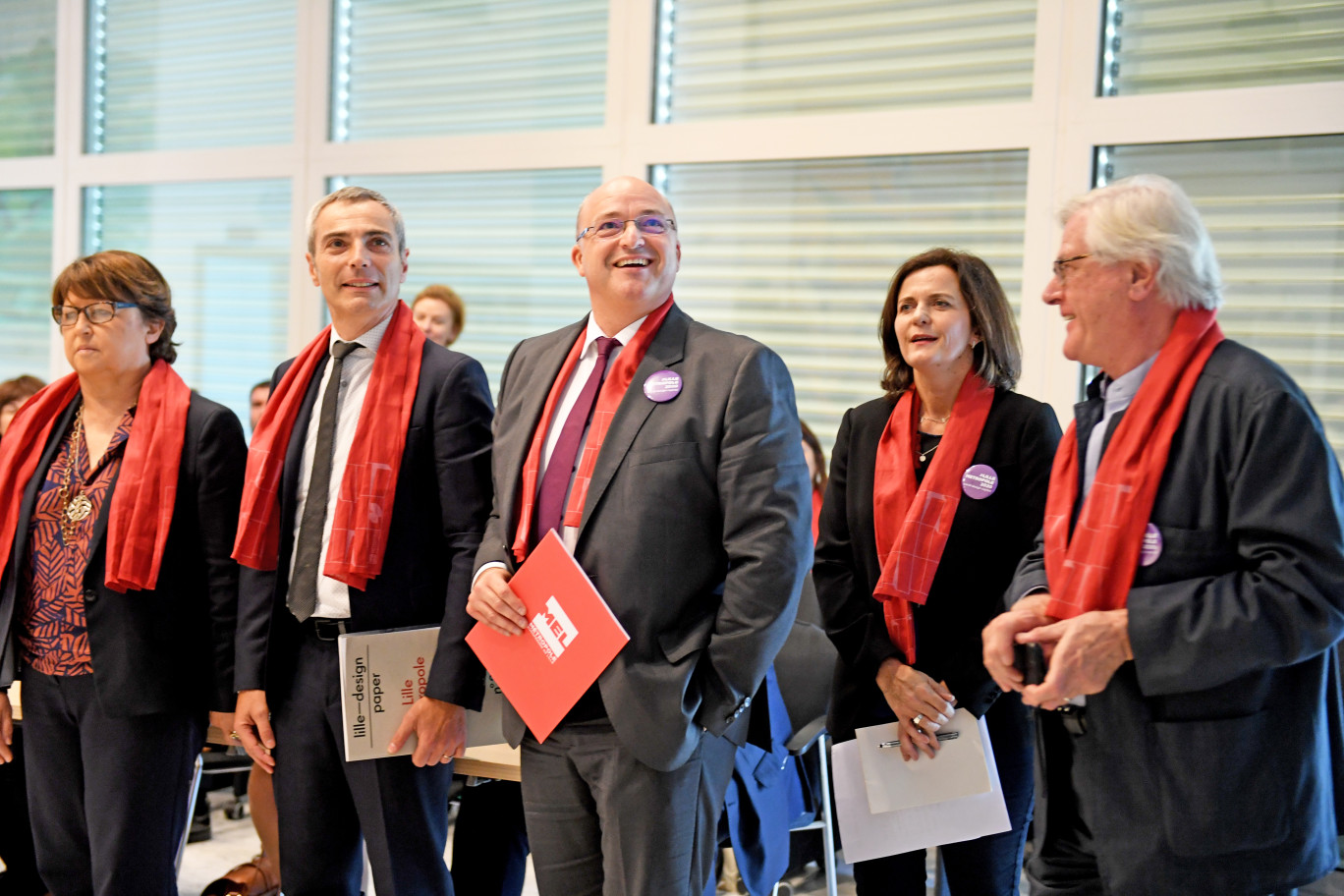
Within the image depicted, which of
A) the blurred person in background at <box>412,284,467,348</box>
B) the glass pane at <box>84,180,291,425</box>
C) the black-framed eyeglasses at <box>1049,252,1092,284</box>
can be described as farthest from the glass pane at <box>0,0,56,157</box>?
the black-framed eyeglasses at <box>1049,252,1092,284</box>

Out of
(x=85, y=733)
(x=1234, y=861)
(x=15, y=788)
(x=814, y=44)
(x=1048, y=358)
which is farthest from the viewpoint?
(x=814, y=44)

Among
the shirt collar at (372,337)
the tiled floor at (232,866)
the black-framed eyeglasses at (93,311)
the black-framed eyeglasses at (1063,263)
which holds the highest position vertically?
the black-framed eyeglasses at (1063,263)

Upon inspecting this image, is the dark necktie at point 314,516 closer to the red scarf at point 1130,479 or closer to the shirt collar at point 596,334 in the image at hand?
the shirt collar at point 596,334

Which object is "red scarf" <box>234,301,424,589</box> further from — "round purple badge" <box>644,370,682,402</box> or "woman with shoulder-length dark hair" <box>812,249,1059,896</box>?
"woman with shoulder-length dark hair" <box>812,249,1059,896</box>

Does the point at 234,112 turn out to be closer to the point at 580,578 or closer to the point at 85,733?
the point at 85,733

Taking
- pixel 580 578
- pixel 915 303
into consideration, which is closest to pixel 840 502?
pixel 915 303

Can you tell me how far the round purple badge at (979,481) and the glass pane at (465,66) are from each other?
328 cm

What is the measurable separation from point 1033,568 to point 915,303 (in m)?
0.82

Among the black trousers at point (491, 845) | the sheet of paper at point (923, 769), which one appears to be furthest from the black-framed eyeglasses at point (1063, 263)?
the black trousers at point (491, 845)

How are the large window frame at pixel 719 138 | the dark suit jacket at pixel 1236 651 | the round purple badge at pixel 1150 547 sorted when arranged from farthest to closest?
the large window frame at pixel 719 138
the round purple badge at pixel 1150 547
the dark suit jacket at pixel 1236 651

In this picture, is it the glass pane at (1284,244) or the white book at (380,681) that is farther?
the glass pane at (1284,244)

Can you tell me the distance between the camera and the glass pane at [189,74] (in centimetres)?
596

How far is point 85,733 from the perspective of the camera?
8.21ft

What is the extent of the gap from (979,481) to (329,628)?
1.43m
